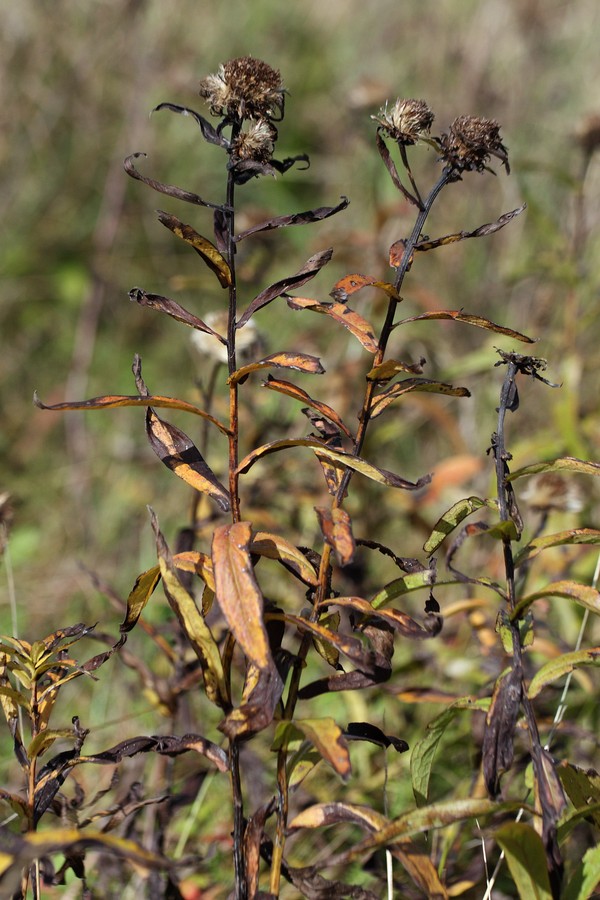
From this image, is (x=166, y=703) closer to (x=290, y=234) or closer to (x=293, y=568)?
(x=293, y=568)

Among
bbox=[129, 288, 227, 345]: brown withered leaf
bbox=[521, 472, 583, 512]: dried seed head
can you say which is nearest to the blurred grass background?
bbox=[521, 472, 583, 512]: dried seed head

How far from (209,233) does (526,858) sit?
3.10m

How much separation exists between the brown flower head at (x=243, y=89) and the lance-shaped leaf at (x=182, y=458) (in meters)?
0.31

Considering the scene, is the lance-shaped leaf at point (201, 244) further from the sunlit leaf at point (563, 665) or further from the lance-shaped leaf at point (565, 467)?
the sunlit leaf at point (563, 665)

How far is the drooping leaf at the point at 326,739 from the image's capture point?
2.40 feet

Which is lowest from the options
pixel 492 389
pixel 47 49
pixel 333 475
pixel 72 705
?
pixel 333 475

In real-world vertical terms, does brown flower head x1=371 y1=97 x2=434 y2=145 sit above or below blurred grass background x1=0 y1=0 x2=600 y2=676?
below

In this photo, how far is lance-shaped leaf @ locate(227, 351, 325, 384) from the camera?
2.73 ft

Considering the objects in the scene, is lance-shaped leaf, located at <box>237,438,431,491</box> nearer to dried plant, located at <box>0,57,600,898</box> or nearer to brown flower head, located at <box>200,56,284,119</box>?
dried plant, located at <box>0,57,600,898</box>

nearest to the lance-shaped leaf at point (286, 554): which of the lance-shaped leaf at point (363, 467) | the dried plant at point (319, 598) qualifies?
the dried plant at point (319, 598)

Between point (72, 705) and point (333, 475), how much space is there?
1182 millimetres

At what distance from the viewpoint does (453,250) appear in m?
3.02

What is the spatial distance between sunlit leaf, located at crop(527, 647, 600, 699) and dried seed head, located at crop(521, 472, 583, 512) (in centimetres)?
70

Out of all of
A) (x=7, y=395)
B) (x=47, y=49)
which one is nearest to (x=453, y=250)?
(x=7, y=395)
